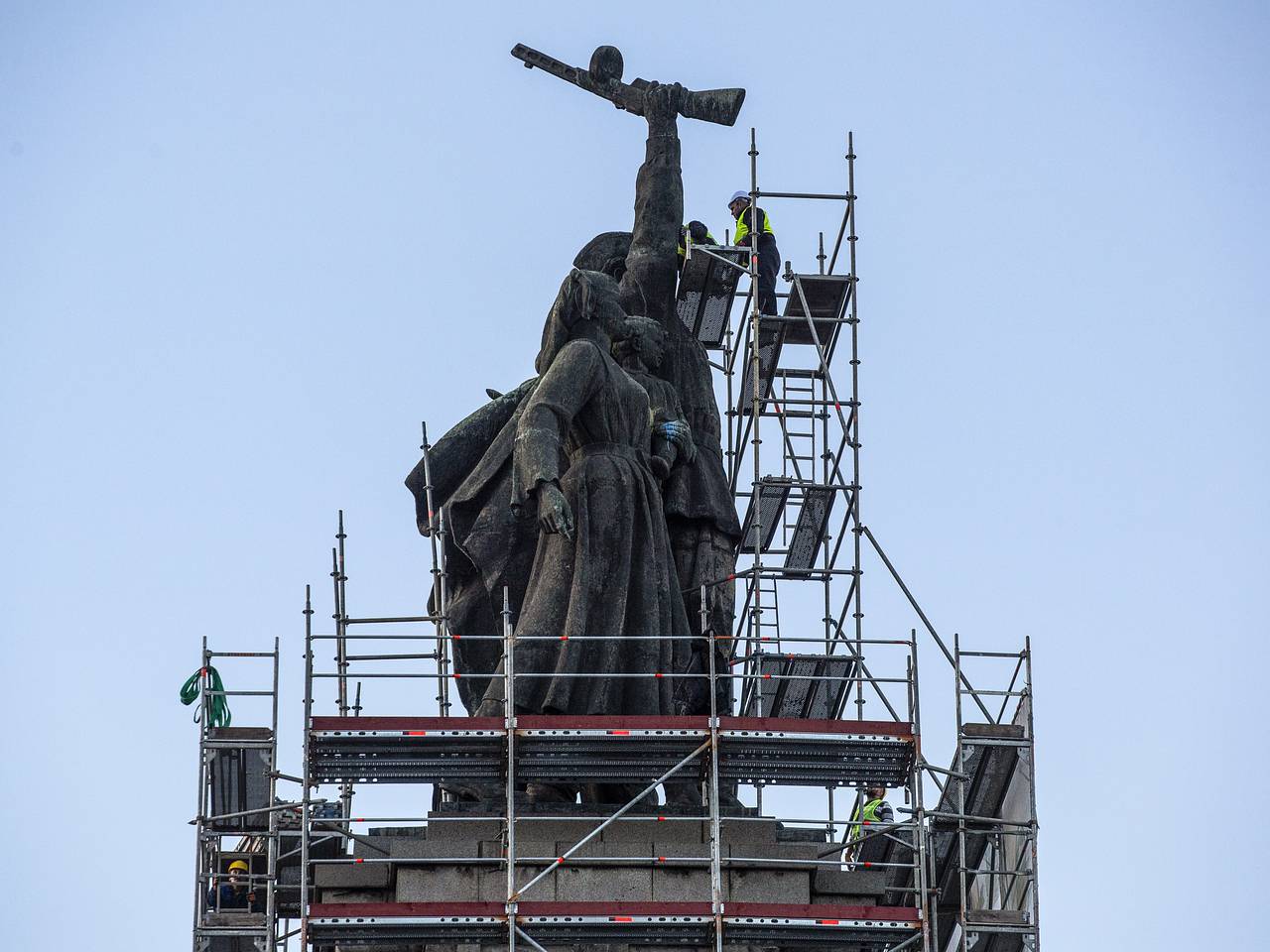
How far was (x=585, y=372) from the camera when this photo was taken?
1538 inches

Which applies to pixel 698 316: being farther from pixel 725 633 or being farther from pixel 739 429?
pixel 725 633

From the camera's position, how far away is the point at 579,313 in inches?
1569

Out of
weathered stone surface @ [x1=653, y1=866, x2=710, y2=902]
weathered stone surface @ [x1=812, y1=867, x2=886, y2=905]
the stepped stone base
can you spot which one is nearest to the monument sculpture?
the stepped stone base

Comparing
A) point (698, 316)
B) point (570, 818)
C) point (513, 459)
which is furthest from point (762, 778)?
point (698, 316)

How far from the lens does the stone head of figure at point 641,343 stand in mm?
40688

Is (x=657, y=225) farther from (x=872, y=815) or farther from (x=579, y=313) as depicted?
(x=872, y=815)

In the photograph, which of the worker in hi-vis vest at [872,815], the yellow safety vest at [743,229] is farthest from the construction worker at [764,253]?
the worker in hi-vis vest at [872,815]

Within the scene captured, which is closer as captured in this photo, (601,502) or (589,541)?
(589,541)

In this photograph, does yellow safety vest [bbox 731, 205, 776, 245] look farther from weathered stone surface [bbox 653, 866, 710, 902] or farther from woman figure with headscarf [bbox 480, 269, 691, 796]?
weathered stone surface [bbox 653, 866, 710, 902]

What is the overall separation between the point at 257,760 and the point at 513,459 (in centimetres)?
412

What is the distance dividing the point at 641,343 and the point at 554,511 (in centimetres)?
351

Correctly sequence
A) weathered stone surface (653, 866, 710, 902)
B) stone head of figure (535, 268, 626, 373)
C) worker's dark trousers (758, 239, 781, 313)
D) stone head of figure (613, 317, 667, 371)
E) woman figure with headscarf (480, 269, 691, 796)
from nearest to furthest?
weathered stone surface (653, 866, 710, 902) < woman figure with headscarf (480, 269, 691, 796) < stone head of figure (535, 268, 626, 373) < stone head of figure (613, 317, 667, 371) < worker's dark trousers (758, 239, 781, 313)

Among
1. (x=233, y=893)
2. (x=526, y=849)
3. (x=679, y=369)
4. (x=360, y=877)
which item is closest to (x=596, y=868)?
(x=526, y=849)

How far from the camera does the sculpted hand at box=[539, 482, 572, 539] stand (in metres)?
37.9
